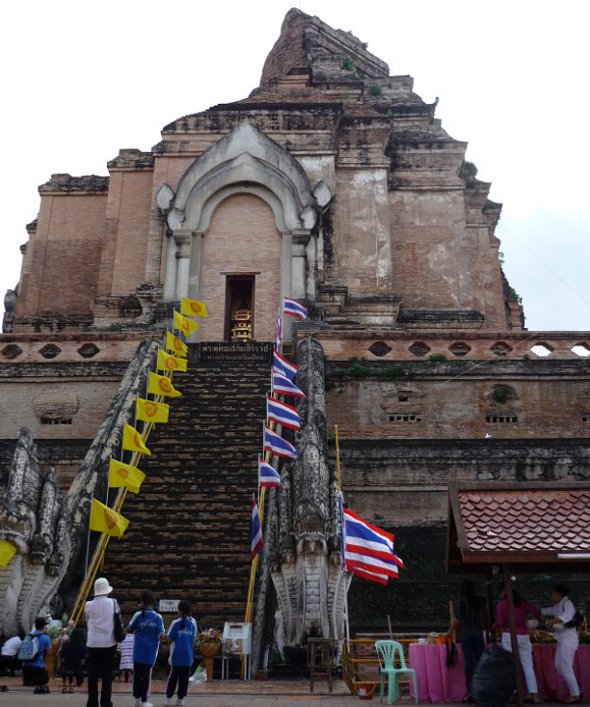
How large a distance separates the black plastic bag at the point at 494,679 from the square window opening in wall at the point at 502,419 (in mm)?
10027

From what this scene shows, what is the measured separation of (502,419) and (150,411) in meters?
7.06

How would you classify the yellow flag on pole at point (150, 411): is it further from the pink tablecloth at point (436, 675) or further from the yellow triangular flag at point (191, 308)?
the pink tablecloth at point (436, 675)

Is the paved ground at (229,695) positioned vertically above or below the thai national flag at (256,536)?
below

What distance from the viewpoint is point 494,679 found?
7797 mm

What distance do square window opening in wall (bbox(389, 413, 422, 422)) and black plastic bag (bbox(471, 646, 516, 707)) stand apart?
393 inches

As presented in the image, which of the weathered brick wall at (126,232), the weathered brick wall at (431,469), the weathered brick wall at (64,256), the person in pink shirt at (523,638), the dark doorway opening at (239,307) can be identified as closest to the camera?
the person in pink shirt at (523,638)

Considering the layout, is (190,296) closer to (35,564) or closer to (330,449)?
(330,449)

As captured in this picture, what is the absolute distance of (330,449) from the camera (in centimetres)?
1680

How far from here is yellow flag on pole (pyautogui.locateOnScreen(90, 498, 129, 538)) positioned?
12609 millimetres

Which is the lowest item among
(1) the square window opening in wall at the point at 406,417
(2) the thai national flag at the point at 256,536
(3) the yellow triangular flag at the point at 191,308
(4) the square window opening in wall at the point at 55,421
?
(2) the thai national flag at the point at 256,536

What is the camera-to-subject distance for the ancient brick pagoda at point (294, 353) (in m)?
12.8

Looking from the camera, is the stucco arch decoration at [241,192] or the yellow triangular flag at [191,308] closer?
the yellow triangular flag at [191,308]

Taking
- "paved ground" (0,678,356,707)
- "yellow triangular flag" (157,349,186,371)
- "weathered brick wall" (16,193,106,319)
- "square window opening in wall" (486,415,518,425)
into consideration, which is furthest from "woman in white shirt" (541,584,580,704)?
"weathered brick wall" (16,193,106,319)

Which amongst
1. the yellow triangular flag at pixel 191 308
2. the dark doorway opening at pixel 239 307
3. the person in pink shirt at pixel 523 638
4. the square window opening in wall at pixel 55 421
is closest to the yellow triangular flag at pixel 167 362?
the yellow triangular flag at pixel 191 308
